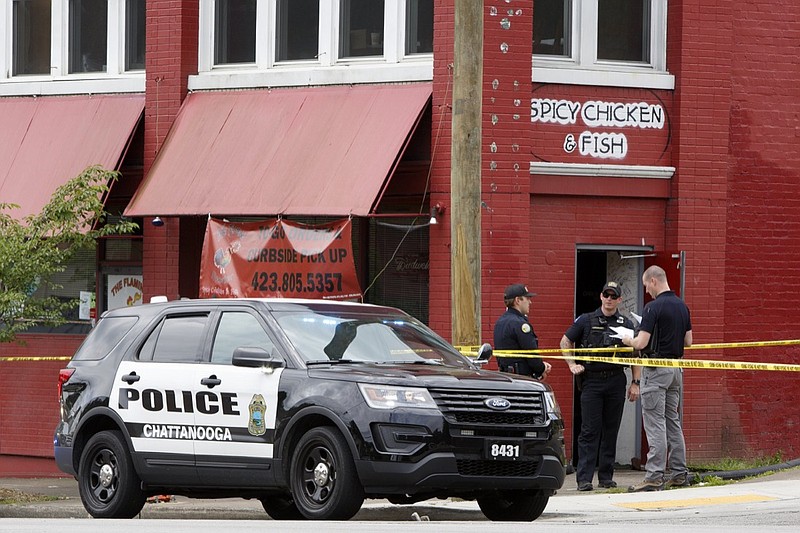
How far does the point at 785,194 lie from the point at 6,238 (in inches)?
340

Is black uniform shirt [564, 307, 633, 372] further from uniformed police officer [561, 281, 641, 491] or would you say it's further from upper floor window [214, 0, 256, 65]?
upper floor window [214, 0, 256, 65]

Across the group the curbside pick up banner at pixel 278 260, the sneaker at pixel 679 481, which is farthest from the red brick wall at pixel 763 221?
the curbside pick up banner at pixel 278 260

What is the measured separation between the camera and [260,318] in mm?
11375

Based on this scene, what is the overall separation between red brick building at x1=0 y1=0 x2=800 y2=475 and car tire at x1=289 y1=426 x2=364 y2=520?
508cm

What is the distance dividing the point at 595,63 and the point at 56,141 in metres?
6.66

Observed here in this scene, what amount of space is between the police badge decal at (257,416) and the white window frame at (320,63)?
6093 mm

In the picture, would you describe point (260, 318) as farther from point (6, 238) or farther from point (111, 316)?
point (6, 238)

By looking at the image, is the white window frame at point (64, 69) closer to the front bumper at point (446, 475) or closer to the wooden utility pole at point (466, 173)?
the wooden utility pole at point (466, 173)

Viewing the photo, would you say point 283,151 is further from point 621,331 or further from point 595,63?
point 621,331

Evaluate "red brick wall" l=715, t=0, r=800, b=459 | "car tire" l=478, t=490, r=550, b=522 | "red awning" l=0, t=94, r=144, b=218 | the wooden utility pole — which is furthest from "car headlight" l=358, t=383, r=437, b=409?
"red awning" l=0, t=94, r=144, b=218

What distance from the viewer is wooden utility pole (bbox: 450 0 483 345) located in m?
13.4

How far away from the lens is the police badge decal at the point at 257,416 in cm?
1098

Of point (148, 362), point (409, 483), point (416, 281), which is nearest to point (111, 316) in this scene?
point (148, 362)

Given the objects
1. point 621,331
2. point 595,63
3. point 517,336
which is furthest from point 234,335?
point 595,63
